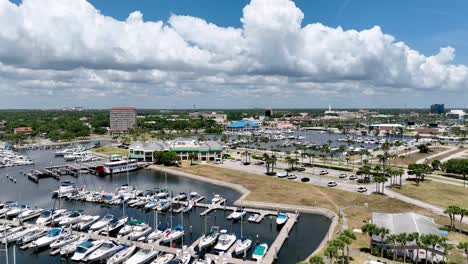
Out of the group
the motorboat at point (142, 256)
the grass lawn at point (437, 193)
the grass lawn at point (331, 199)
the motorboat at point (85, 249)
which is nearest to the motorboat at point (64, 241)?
the motorboat at point (85, 249)

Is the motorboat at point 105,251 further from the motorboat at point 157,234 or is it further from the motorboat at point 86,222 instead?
the motorboat at point 86,222

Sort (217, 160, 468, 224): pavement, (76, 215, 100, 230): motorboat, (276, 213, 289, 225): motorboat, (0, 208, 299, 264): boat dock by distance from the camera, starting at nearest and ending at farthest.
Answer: (0, 208, 299, 264): boat dock < (76, 215, 100, 230): motorboat < (276, 213, 289, 225): motorboat < (217, 160, 468, 224): pavement

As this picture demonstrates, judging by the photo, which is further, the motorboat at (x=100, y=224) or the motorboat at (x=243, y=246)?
the motorboat at (x=100, y=224)

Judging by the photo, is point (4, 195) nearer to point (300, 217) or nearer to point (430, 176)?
point (300, 217)

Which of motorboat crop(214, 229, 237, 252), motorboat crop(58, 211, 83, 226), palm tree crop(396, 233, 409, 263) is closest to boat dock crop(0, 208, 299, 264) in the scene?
motorboat crop(214, 229, 237, 252)

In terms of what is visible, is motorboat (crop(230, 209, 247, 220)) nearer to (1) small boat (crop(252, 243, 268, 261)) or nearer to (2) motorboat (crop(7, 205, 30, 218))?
(1) small boat (crop(252, 243, 268, 261))

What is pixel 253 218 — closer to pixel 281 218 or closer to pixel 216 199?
pixel 281 218

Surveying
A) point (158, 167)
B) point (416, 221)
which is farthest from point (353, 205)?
point (158, 167)

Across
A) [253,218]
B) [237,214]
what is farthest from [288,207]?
[237,214]

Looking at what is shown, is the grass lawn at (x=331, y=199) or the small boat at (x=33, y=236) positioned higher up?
the grass lawn at (x=331, y=199)
